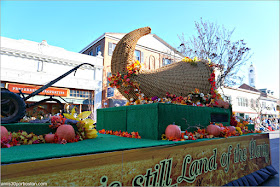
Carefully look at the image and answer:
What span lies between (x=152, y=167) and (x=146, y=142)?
53 centimetres

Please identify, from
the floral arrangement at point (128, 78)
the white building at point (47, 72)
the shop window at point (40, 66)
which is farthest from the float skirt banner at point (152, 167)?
the shop window at point (40, 66)

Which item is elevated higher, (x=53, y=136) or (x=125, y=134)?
(x=53, y=136)

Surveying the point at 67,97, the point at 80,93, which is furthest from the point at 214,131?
the point at 80,93

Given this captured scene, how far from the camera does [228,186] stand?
Answer: 3.67m

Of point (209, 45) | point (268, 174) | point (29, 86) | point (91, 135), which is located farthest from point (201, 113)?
point (29, 86)

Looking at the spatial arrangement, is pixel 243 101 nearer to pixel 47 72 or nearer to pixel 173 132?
pixel 47 72

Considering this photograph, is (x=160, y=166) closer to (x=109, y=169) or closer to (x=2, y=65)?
(x=109, y=169)

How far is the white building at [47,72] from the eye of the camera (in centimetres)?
1305

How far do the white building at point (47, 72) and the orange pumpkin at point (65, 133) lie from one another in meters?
9.96

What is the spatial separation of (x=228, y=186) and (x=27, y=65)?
14889 mm

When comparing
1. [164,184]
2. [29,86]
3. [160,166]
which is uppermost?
[29,86]

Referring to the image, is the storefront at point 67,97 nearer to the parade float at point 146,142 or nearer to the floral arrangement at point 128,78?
the floral arrangement at point 128,78

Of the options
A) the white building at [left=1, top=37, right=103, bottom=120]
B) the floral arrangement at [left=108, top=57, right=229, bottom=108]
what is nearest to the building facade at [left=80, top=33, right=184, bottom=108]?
the white building at [left=1, top=37, right=103, bottom=120]

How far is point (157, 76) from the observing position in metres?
4.63
